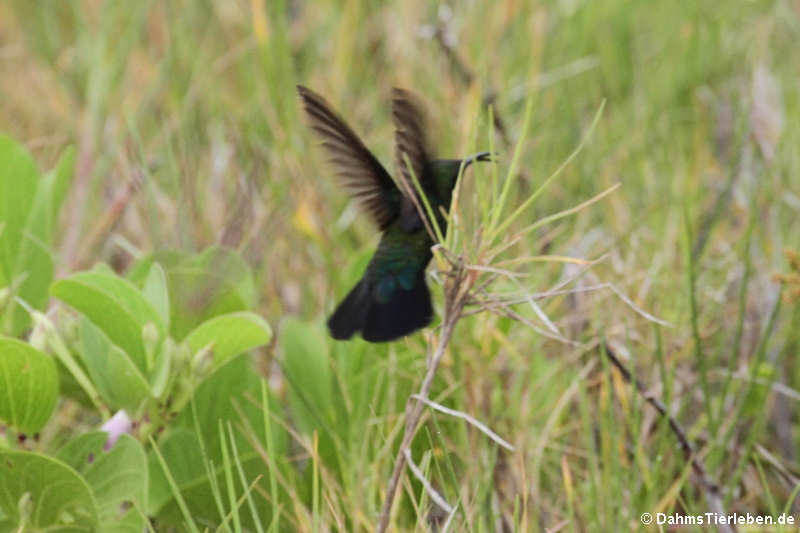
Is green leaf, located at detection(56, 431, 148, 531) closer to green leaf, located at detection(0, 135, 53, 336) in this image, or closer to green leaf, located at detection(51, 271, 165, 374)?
green leaf, located at detection(51, 271, 165, 374)

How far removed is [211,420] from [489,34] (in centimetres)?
159

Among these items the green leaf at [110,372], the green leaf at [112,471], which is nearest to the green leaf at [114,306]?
the green leaf at [110,372]

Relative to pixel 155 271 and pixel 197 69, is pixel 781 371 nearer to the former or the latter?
pixel 155 271

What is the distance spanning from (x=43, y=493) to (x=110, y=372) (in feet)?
0.52

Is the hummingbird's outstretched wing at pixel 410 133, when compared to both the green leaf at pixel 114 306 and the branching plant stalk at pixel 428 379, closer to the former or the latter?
the branching plant stalk at pixel 428 379

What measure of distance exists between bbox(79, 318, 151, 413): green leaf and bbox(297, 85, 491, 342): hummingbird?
25 centimetres

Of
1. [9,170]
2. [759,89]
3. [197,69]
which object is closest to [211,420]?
[9,170]

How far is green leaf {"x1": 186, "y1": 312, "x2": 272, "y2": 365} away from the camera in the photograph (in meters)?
1.29

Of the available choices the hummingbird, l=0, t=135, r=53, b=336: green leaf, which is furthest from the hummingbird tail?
l=0, t=135, r=53, b=336: green leaf

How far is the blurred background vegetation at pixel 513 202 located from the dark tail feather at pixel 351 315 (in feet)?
0.33

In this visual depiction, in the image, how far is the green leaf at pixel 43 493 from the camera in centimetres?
121

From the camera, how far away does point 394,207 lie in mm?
1388

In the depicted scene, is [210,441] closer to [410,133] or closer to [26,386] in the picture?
[26,386]

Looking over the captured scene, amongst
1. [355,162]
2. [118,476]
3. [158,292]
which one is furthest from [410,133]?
[118,476]
